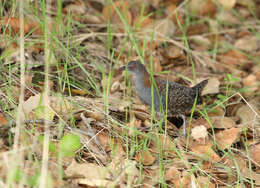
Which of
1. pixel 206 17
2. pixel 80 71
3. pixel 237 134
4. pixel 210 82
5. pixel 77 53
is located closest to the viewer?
pixel 237 134

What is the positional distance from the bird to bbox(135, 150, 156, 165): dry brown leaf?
37.3 inches

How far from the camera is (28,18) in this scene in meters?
4.20

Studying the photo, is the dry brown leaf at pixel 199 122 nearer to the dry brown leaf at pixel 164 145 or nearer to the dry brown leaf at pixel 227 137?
the dry brown leaf at pixel 227 137

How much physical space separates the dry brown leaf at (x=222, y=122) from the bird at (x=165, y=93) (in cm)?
33

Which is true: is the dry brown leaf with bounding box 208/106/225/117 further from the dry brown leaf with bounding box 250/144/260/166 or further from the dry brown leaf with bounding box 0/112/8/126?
the dry brown leaf with bounding box 0/112/8/126

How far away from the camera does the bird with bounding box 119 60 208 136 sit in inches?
162

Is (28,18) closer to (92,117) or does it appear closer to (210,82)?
(92,117)

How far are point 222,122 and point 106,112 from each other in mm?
1339

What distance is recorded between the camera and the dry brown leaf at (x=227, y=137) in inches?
140

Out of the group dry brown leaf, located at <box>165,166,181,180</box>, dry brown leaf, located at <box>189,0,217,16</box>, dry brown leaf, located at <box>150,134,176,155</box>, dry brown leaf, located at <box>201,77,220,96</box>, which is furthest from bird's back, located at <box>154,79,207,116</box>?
dry brown leaf, located at <box>189,0,217,16</box>

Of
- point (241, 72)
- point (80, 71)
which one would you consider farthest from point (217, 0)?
point (80, 71)

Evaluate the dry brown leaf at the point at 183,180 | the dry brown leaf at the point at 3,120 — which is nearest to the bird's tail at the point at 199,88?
the dry brown leaf at the point at 183,180

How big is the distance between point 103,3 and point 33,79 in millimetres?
2060

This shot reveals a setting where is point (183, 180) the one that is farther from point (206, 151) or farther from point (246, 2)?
point (246, 2)
